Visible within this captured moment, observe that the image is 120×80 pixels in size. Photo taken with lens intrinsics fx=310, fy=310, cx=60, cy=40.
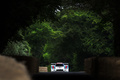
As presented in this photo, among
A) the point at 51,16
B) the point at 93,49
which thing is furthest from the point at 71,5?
the point at 93,49

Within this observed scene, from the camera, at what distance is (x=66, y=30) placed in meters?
71.9

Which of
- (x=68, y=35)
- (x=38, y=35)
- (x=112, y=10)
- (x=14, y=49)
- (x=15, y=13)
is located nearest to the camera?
(x=15, y=13)

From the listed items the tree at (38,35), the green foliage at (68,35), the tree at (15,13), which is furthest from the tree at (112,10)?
the tree at (38,35)

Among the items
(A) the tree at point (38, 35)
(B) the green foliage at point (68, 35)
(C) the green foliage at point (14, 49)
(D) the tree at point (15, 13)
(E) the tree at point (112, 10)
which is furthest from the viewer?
(B) the green foliage at point (68, 35)

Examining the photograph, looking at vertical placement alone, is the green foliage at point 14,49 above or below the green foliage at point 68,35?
below

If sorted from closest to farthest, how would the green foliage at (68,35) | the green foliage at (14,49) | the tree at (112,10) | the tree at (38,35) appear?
the tree at (112,10) → the green foliage at (14,49) → the tree at (38,35) → the green foliage at (68,35)

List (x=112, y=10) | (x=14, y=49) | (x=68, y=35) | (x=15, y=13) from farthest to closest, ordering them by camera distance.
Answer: (x=68, y=35) → (x=14, y=49) → (x=112, y=10) → (x=15, y=13)

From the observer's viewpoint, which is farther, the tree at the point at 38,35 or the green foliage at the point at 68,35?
the green foliage at the point at 68,35

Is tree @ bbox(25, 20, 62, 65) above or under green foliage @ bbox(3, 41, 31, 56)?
above

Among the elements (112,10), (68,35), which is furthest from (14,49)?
(112,10)

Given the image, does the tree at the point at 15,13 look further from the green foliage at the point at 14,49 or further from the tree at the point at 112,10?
the green foliage at the point at 14,49

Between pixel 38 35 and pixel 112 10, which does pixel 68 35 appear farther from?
pixel 112 10

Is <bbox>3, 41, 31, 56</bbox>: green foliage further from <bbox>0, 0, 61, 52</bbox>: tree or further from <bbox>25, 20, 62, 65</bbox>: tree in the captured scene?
<bbox>0, 0, 61, 52</bbox>: tree

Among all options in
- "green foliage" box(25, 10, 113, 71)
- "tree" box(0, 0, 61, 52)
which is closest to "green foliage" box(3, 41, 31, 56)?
"green foliage" box(25, 10, 113, 71)
